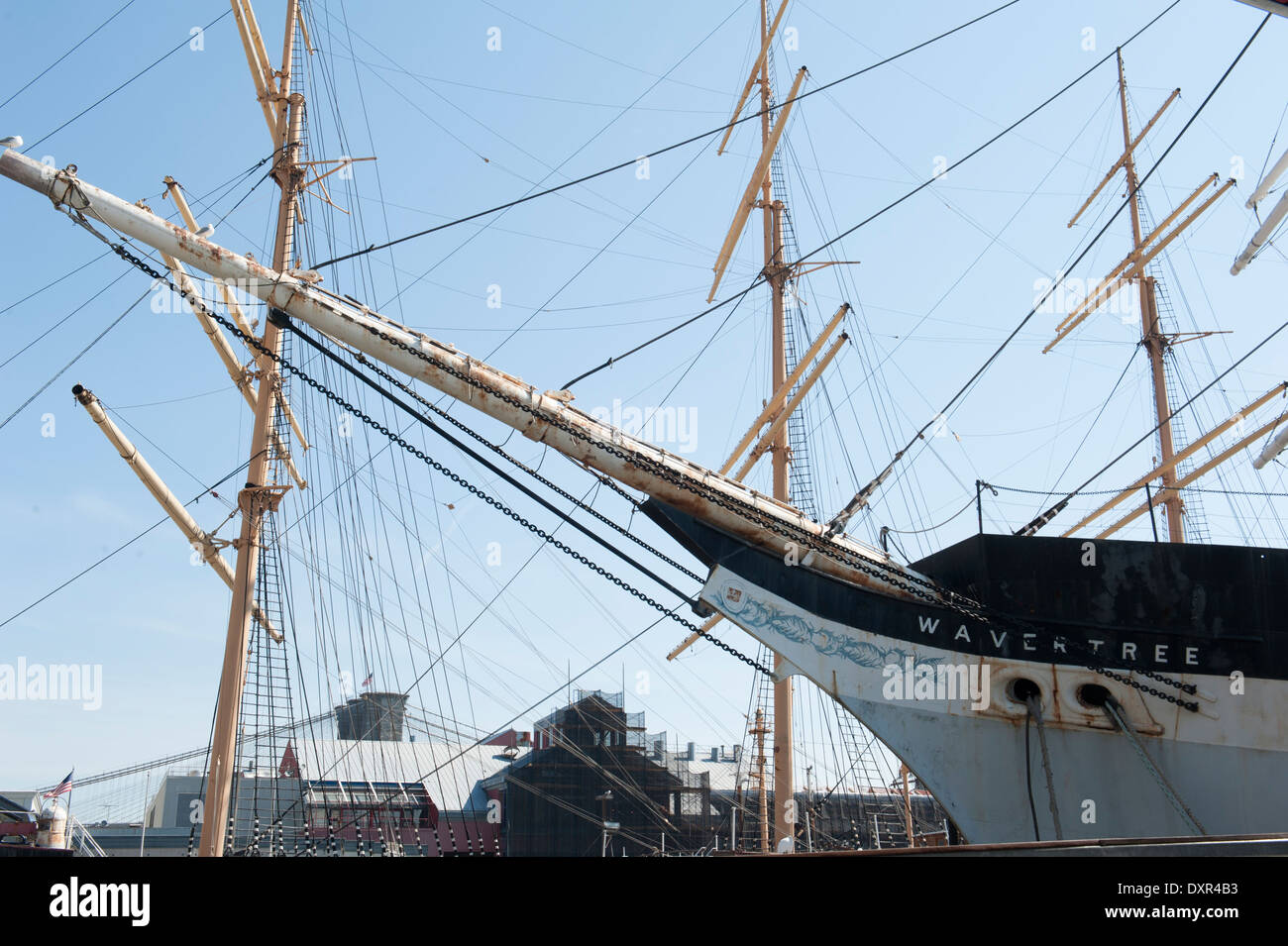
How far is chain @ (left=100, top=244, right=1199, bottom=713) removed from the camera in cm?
1185

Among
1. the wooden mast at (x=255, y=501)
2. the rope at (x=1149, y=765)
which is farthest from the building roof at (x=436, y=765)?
the rope at (x=1149, y=765)

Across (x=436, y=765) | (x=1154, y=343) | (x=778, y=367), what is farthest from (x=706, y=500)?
(x=436, y=765)

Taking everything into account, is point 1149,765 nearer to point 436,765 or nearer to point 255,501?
point 255,501

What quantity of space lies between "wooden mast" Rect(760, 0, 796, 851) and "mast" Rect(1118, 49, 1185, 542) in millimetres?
10377

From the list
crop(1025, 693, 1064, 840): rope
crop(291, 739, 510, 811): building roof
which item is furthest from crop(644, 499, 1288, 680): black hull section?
crop(291, 739, 510, 811): building roof

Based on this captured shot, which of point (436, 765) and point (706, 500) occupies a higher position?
point (706, 500)

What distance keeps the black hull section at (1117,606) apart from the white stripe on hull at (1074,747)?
205 mm

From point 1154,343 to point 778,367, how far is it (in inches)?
544

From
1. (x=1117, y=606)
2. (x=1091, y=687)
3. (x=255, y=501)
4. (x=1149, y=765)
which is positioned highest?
(x=255, y=501)

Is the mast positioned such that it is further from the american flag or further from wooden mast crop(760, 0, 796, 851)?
the american flag

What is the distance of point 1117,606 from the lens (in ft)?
39.9

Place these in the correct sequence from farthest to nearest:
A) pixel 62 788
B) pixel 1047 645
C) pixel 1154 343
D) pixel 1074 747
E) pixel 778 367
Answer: pixel 1154 343
pixel 778 367
pixel 62 788
pixel 1047 645
pixel 1074 747

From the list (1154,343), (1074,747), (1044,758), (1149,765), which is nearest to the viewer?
(1149,765)
